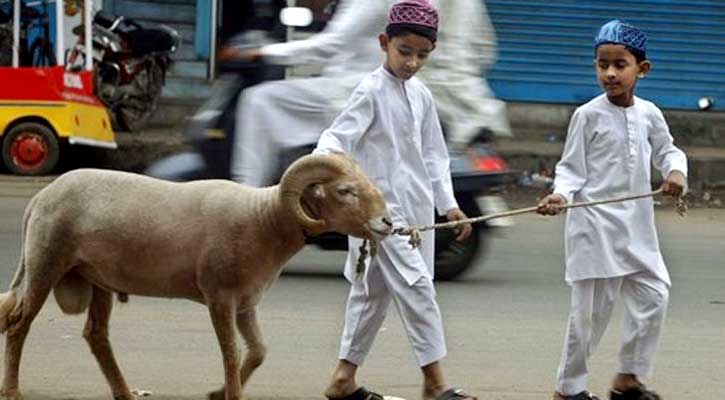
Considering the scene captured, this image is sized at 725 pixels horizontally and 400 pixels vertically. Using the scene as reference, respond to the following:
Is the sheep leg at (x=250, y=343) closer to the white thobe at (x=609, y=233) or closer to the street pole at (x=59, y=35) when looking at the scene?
the white thobe at (x=609, y=233)

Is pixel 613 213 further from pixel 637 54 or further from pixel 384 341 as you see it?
pixel 384 341

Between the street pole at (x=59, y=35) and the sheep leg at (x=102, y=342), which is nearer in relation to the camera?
the sheep leg at (x=102, y=342)

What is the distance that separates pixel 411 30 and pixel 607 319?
4.64ft

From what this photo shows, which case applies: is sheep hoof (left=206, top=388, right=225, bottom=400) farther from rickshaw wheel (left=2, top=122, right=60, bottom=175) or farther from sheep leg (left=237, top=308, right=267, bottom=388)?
rickshaw wheel (left=2, top=122, right=60, bottom=175)

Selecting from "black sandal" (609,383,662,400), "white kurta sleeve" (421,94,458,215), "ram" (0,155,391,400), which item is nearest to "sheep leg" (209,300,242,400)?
"ram" (0,155,391,400)

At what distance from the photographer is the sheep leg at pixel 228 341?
6.26 meters

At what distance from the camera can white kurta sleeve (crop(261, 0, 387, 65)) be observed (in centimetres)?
958

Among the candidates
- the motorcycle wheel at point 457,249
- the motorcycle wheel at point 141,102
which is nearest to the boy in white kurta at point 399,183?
the motorcycle wheel at point 457,249

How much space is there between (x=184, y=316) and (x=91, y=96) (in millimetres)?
7308

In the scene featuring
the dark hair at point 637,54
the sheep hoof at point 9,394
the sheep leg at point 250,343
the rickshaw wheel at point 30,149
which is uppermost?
the dark hair at point 637,54

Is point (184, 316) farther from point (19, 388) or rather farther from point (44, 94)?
point (44, 94)

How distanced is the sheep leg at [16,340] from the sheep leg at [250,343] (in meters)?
0.81

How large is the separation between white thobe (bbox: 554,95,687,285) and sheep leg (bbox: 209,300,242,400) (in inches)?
54.4

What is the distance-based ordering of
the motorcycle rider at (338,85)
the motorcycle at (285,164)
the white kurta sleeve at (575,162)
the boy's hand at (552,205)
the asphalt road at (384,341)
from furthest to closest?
the motorcycle at (285,164) < the motorcycle rider at (338,85) < the asphalt road at (384,341) < the white kurta sleeve at (575,162) < the boy's hand at (552,205)
